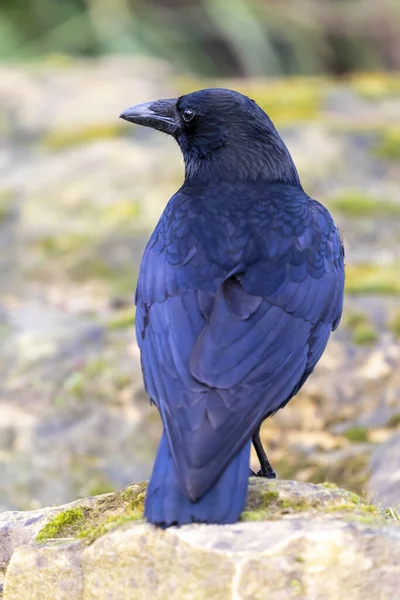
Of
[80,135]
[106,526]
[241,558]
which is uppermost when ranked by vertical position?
[80,135]

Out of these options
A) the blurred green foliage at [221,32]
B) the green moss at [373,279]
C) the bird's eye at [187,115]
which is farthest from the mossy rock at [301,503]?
the blurred green foliage at [221,32]

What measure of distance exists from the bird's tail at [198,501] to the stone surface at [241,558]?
35 mm

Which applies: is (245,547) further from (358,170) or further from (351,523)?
(358,170)

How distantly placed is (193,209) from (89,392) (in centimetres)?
208

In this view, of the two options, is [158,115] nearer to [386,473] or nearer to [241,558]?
[386,473]

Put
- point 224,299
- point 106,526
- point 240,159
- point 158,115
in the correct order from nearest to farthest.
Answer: point 106,526 < point 224,299 < point 240,159 < point 158,115

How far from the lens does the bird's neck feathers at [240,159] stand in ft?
14.1

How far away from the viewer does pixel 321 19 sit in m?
15.7

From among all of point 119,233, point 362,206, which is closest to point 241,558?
point 119,233

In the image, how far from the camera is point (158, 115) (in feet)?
14.9

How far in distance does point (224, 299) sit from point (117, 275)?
3.95 meters

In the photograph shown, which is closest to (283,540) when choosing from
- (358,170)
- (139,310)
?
(139,310)

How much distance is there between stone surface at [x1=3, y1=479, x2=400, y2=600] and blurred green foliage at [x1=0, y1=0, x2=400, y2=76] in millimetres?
11840

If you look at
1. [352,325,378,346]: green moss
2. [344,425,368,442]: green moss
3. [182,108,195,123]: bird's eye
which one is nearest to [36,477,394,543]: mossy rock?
[182,108,195,123]: bird's eye
